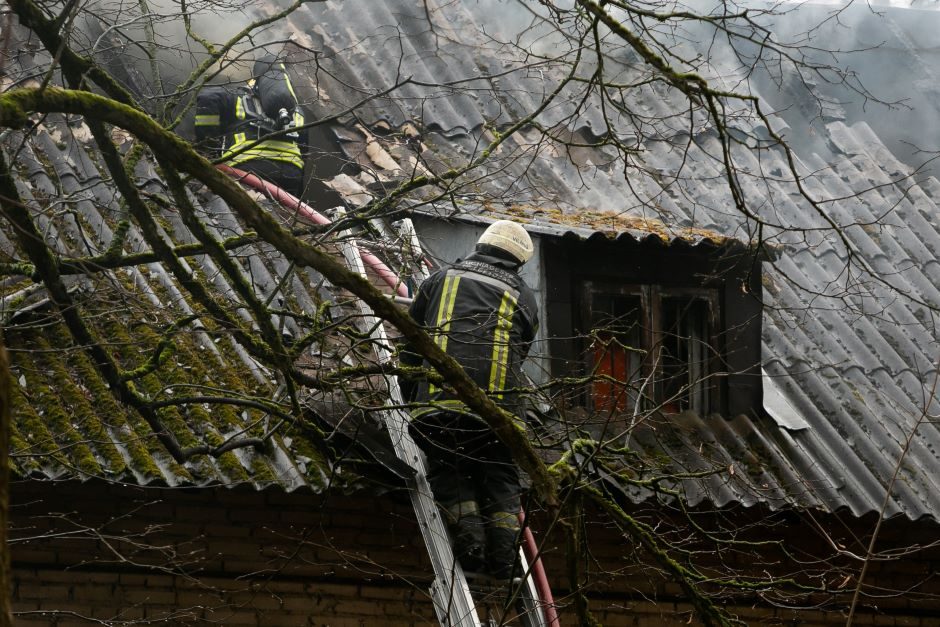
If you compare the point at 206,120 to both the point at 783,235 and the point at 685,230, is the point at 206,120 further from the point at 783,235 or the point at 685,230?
the point at 783,235

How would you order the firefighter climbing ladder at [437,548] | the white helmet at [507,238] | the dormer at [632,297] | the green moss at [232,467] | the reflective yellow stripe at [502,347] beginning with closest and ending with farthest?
the firefighter climbing ladder at [437,548] → the reflective yellow stripe at [502,347] → the green moss at [232,467] → the white helmet at [507,238] → the dormer at [632,297]

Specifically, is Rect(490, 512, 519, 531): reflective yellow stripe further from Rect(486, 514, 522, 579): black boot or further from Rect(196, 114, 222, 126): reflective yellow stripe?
Rect(196, 114, 222, 126): reflective yellow stripe

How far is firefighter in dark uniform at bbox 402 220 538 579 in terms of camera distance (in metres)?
5.07

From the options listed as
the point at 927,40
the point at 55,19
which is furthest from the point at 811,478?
the point at 927,40

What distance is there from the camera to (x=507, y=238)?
5.60 metres

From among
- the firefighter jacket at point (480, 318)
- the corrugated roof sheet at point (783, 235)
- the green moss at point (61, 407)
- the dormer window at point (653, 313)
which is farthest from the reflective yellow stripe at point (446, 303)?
the green moss at point (61, 407)

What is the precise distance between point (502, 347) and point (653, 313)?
2.15m

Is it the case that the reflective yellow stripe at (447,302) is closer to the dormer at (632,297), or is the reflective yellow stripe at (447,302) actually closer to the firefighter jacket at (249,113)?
the dormer at (632,297)

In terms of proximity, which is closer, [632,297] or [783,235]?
[632,297]

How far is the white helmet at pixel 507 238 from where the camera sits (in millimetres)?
5594

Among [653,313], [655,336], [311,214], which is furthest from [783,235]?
[311,214]

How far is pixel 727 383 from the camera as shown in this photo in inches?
291

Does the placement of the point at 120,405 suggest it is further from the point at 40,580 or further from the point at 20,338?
the point at 40,580

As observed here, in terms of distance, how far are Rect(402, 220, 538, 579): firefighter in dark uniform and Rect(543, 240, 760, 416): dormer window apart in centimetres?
123
